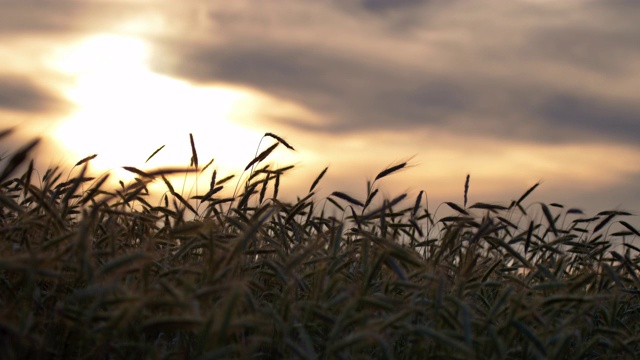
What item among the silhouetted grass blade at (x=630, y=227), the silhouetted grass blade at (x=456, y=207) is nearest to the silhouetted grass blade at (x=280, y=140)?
the silhouetted grass blade at (x=456, y=207)

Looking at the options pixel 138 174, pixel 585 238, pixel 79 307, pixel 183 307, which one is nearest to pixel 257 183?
pixel 138 174

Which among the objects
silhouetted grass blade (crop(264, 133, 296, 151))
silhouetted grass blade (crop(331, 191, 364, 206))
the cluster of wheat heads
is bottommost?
the cluster of wheat heads

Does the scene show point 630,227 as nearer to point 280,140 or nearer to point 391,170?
point 391,170

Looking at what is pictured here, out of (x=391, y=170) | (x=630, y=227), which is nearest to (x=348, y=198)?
(x=391, y=170)

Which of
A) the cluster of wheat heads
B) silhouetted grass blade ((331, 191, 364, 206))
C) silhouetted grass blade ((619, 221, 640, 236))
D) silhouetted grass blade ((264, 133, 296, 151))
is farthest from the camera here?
silhouetted grass blade ((619, 221, 640, 236))

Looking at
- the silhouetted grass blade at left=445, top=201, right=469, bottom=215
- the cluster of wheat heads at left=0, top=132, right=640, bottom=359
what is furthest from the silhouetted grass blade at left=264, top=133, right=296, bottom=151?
the silhouetted grass blade at left=445, top=201, right=469, bottom=215

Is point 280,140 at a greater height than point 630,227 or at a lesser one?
greater

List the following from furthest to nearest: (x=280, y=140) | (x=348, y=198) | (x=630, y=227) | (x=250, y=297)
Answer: (x=630, y=227)
(x=280, y=140)
(x=348, y=198)
(x=250, y=297)

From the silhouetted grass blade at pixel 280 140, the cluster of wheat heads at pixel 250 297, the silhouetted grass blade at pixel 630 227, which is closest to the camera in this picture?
the cluster of wheat heads at pixel 250 297

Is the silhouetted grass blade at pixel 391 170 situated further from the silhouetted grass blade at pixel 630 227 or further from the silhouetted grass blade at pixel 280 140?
the silhouetted grass blade at pixel 630 227

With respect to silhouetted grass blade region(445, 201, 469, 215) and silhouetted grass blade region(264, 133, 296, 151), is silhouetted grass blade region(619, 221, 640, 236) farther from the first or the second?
silhouetted grass blade region(264, 133, 296, 151)

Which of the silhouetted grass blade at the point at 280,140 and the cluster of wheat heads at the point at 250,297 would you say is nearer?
the cluster of wheat heads at the point at 250,297

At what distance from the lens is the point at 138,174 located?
5.28 meters

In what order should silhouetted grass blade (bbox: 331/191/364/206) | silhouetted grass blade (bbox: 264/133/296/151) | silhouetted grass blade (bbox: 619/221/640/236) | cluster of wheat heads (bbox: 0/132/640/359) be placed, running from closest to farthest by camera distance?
cluster of wheat heads (bbox: 0/132/640/359) → silhouetted grass blade (bbox: 331/191/364/206) → silhouetted grass blade (bbox: 264/133/296/151) → silhouetted grass blade (bbox: 619/221/640/236)
